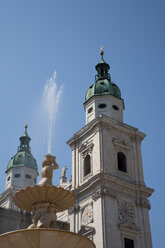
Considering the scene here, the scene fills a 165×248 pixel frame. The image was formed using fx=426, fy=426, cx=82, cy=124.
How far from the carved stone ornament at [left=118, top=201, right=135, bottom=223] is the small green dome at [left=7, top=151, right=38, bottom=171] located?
21.0 metres

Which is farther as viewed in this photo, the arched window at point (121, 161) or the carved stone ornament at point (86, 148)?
the carved stone ornament at point (86, 148)

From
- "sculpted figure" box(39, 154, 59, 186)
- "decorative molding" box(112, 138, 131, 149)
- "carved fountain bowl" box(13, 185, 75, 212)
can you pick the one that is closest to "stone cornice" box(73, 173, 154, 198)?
"decorative molding" box(112, 138, 131, 149)

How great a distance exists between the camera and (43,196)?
16.1 m

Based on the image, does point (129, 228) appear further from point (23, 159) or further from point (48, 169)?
point (23, 159)

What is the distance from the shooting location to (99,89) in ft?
118

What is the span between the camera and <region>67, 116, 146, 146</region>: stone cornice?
105ft

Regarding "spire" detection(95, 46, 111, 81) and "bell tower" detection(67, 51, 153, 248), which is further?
"spire" detection(95, 46, 111, 81)

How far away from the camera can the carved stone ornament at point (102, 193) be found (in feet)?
92.3

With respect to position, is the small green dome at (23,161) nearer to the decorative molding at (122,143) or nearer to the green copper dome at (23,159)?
the green copper dome at (23,159)

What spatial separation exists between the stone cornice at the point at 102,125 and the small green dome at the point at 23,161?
15.0 metres

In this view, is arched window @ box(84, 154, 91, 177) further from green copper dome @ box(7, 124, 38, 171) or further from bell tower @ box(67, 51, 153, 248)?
green copper dome @ box(7, 124, 38, 171)

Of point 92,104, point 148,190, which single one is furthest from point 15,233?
point 92,104

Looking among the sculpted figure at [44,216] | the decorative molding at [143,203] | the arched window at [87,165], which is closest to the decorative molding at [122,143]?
the arched window at [87,165]

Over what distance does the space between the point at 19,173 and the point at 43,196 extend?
104 ft
